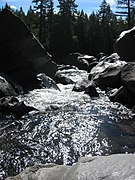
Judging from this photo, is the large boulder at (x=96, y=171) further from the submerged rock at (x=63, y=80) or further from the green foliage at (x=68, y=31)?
the green foliage at (x=68, y=31)

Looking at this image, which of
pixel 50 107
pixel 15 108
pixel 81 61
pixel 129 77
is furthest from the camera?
pixel 81 61

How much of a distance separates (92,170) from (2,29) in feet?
51.7

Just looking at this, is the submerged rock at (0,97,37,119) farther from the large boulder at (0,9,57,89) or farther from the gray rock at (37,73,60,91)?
the large boulder at (0,9,57,89)

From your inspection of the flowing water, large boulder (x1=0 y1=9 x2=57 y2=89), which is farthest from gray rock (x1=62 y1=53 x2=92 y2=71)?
the flowing water

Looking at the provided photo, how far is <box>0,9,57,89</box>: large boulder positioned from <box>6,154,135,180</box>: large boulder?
14.3 metres

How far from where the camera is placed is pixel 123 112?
37.9 feet

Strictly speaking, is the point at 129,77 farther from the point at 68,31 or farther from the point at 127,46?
the point at 68,31

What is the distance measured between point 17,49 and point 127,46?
7807 millimetres

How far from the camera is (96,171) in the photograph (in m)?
3.38

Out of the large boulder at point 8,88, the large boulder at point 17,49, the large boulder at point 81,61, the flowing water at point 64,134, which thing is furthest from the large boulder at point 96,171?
the large boulder at point 81,61

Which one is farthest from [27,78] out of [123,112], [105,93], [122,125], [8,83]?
[122,125]

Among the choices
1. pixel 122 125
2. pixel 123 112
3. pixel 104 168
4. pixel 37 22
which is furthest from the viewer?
pixel 37 22

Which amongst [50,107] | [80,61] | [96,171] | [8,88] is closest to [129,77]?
[50,107]

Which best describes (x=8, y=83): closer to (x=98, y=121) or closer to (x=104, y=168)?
(x=98, y=121)
